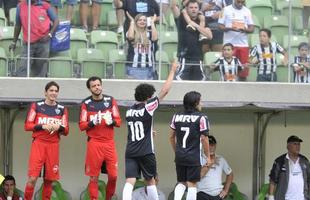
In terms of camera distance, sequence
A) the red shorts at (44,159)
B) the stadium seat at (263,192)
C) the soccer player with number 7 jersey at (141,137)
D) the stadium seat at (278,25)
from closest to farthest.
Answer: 1. the soccer player with number 7 jersey at (141,137)
2. the red shorts at (44,159)
3. the stadium seat at (278,25)
4. the stadium seat at (263,192)

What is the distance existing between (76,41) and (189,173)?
2.77 metres

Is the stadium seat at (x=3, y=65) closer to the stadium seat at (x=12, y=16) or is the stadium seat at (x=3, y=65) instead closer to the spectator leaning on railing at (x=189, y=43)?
Result: the stadium seat at (x=12, y=16)

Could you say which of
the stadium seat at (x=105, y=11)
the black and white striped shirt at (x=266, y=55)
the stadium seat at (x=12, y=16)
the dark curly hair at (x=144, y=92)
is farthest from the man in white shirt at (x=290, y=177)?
the stadium seat at (x=12, y=16)

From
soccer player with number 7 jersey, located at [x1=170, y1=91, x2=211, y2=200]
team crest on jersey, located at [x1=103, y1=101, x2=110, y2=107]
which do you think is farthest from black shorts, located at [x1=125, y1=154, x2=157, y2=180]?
team crest on jersey, located at [x1=103, y1=101, x2=110, y2=107]

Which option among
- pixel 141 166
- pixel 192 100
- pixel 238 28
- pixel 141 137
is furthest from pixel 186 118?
pixel 238 28

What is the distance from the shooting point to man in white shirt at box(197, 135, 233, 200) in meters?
13.8

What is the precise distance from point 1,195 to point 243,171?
4.02m

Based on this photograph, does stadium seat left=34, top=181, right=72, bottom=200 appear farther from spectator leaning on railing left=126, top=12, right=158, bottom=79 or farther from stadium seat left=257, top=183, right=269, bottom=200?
stadium seat left=257, top=183, right=269, bottom=200

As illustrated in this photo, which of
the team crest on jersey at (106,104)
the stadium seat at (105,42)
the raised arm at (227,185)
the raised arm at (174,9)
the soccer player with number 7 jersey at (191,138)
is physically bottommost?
the raised arm at (227,185)

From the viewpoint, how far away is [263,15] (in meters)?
14.0

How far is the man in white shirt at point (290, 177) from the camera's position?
45.2 feet

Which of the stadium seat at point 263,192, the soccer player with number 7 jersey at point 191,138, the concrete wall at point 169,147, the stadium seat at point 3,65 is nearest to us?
the soccer player with number 7 jersey at point 191,138

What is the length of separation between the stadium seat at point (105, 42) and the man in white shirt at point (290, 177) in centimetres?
288

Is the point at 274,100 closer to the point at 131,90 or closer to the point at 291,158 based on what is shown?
the point at 291,158
